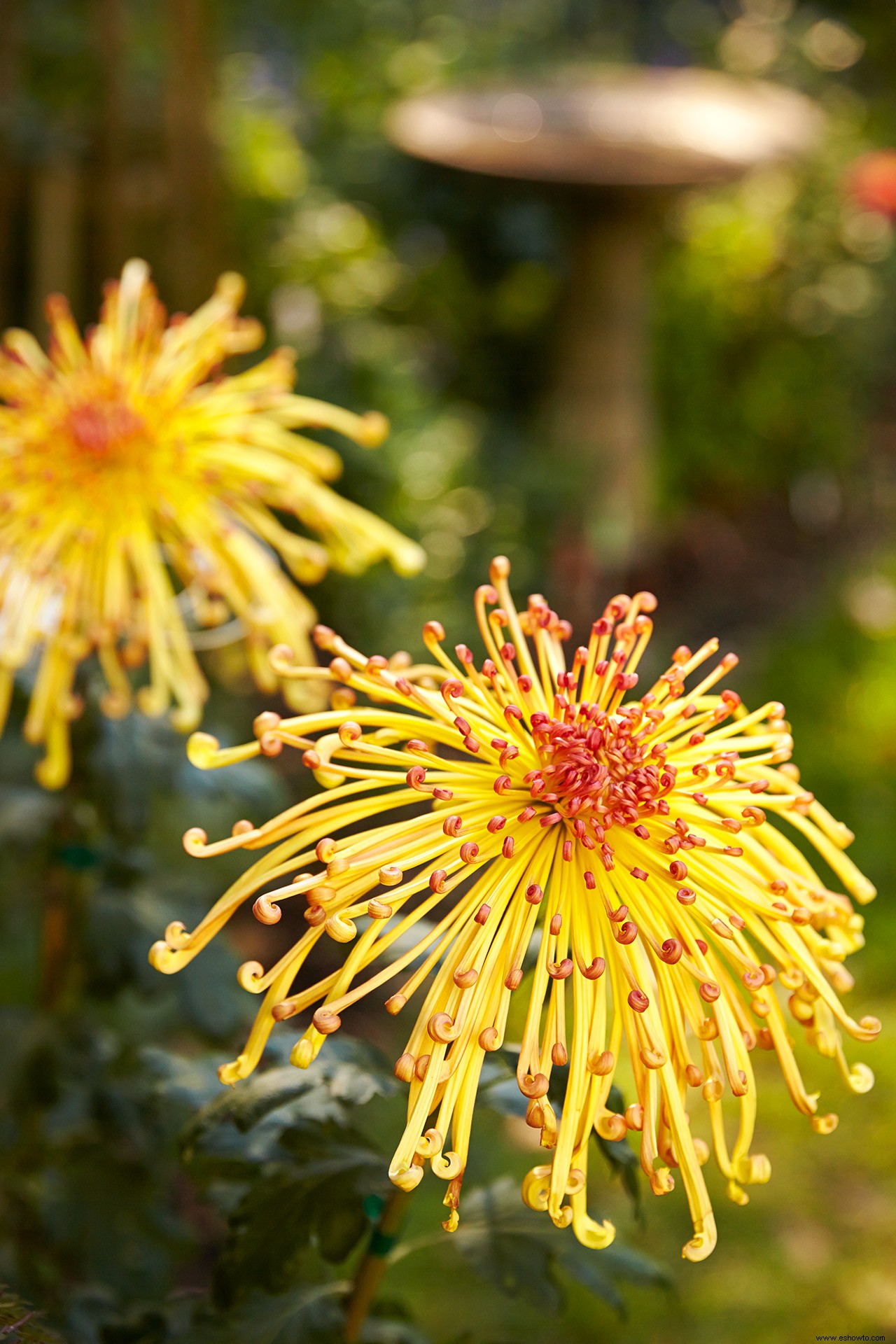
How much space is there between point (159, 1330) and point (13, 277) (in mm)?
2788

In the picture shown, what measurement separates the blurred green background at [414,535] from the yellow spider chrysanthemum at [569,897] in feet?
0.44

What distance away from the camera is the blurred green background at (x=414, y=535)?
3.54 ft

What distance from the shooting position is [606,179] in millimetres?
3799

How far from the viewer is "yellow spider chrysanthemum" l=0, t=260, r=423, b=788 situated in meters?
1.12

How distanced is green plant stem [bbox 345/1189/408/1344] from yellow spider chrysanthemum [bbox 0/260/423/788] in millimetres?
440

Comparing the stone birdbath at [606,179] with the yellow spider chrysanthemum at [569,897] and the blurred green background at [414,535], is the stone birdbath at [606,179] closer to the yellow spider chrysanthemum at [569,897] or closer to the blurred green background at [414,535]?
the blurred green background at [414,535]

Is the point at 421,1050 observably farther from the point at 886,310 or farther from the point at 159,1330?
the point at 886,310

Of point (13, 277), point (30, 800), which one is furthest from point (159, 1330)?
point (13, 277)

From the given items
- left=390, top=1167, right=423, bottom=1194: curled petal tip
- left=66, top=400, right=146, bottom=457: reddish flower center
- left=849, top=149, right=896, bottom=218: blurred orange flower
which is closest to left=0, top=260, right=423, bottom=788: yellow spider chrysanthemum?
left=66, top=400, right=146, bottom=457: reddish flower center

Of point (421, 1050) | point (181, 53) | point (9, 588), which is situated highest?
point (181, 53)

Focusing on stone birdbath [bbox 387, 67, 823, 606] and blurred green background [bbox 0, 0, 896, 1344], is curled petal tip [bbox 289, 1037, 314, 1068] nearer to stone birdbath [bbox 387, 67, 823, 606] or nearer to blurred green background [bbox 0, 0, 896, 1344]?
blurred green background [bbox 0, 0, 896, 1344]

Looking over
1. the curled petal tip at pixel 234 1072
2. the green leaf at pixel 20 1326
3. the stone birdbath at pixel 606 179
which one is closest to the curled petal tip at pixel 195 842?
the curled petal tip at pixel 234 1072

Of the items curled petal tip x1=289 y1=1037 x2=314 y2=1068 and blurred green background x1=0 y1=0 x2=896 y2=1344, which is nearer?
curled petal tip x1=289 y1=1037 x2=314 y2=1068

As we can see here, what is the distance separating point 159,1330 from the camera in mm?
957
